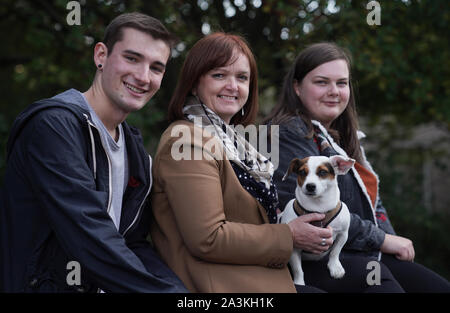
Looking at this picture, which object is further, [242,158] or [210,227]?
[242,158]

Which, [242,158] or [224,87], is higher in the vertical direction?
[224,87]

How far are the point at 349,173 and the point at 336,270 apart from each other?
0.68 m

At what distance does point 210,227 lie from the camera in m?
2.15

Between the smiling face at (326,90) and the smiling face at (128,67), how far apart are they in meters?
1.16

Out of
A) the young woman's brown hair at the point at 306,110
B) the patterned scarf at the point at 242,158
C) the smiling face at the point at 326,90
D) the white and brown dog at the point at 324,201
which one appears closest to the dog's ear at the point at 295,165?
the white and brown dog at the point at 324,201

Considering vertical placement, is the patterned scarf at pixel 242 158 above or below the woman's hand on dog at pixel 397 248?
above

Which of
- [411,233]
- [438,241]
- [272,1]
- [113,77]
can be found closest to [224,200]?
[113,77]

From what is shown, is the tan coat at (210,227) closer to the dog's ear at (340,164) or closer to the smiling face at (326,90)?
the dog's ear at (340,164)

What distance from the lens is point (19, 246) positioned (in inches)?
80.4

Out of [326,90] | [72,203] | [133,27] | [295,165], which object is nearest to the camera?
[72,203]

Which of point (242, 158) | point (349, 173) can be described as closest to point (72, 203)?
point (242, 158)

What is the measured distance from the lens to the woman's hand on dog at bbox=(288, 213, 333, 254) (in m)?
2.41

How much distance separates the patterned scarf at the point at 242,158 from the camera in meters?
2.43

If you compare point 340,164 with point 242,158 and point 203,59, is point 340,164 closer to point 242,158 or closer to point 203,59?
point 242,158
